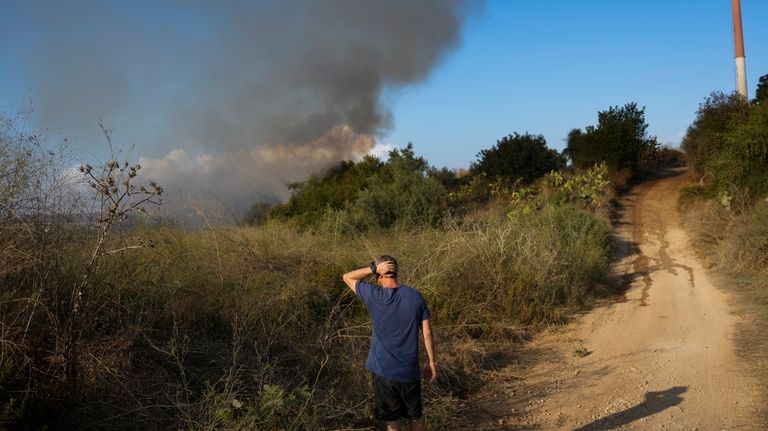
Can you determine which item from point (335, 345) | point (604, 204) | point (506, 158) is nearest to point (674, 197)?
point (604, 204)

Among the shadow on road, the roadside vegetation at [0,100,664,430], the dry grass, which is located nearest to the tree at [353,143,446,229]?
the roadside vegetation at [0,100,664,430]

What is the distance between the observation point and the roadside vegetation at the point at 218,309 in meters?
5.10

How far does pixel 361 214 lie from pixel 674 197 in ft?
47.8

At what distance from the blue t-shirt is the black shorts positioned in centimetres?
6

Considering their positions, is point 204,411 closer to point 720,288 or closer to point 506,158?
point 720,288

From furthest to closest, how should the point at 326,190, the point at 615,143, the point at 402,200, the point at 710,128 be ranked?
the point at 615,143 < the point at 710,128 < the point at 326,190 < the point at 402,200

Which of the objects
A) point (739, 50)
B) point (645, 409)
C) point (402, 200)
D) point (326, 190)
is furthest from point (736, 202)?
point (645, 409)

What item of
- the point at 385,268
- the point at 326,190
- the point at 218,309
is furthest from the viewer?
the point at 326,190

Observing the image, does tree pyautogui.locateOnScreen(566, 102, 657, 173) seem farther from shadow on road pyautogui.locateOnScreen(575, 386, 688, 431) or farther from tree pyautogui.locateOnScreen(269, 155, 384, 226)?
shadow on road pyautogui.locateOnScreen(575, 386, 688, 431)

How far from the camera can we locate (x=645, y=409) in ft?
21.1

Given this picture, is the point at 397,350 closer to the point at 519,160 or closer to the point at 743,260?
the point at 743,260

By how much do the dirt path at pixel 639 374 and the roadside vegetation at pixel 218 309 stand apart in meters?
0.55

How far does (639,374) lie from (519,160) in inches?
807

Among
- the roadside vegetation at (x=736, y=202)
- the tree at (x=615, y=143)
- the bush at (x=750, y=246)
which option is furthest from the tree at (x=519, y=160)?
the bush at (x=750, y=246)
